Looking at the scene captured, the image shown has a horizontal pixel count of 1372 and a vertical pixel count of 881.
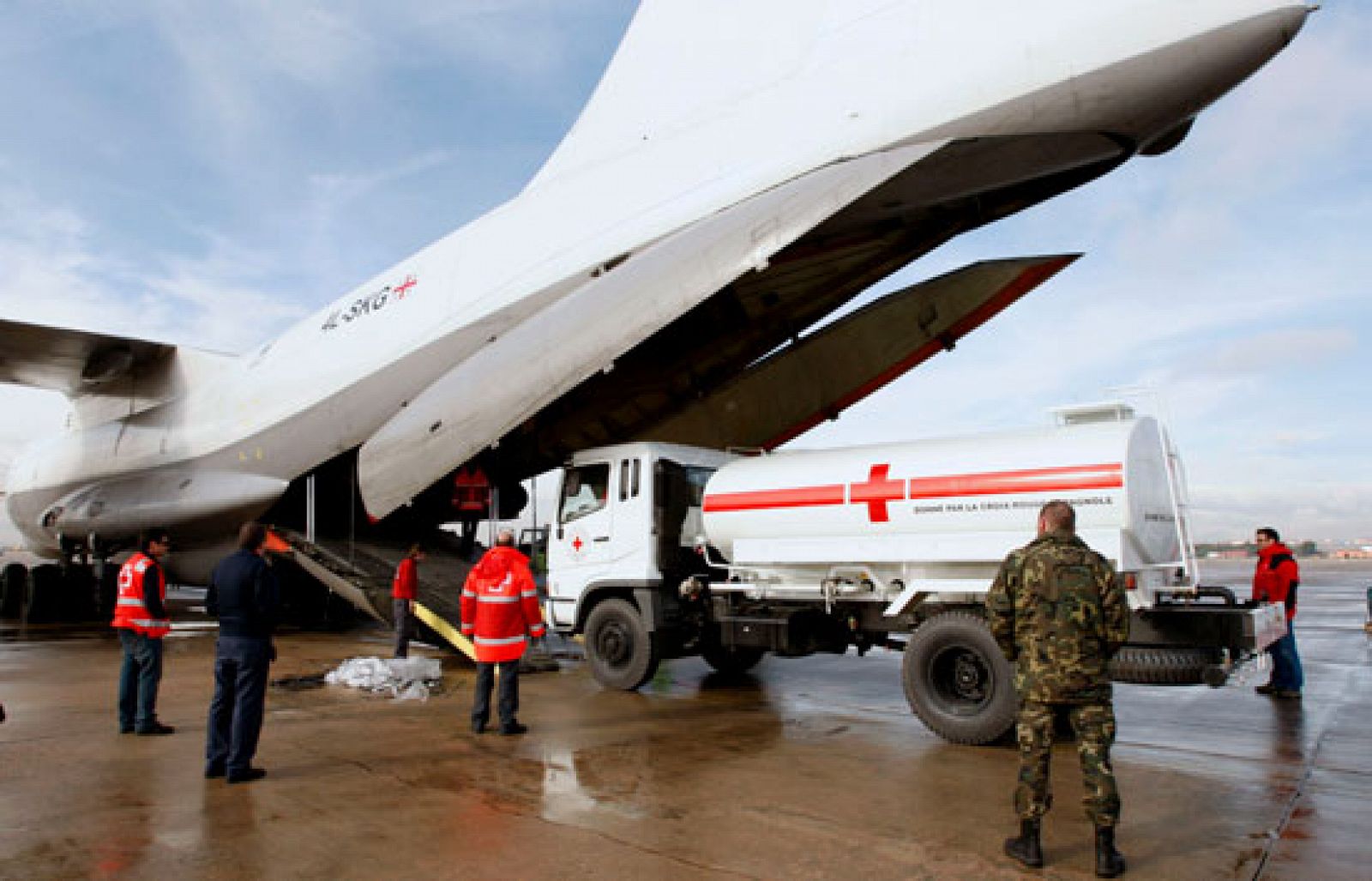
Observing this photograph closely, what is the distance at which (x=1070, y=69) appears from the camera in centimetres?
Result: 843

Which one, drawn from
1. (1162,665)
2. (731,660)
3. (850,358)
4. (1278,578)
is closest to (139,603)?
(731,660)

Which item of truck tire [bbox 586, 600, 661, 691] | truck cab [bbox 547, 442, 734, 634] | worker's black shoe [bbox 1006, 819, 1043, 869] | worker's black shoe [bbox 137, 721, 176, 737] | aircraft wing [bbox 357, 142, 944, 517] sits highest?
aircraft wing [bbox 357, 142, 944, 517]

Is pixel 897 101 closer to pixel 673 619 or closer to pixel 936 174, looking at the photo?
pixel 936 174

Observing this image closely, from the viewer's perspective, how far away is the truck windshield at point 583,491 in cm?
983

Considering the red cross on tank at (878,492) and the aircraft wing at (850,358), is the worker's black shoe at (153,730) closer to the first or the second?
the red cross on tank at (878,492)

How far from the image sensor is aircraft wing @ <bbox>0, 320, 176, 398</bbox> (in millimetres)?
15070

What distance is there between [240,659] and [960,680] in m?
5.11

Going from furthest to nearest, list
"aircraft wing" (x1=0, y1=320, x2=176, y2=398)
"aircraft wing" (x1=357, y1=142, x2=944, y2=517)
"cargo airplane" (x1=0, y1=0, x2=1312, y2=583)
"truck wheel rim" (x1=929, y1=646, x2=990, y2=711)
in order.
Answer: "aircraft wing" (x1=0, y1=320, x2=176, y2=398) < "aircraft wing" (x1=357, y1=142, x2=944, y2=517) < "cargo airplane" (x1=0, y1=0, x2=1312, y2=583) < "truck wheel rim" (x1=929, y1=646, x2=990, y2=711)

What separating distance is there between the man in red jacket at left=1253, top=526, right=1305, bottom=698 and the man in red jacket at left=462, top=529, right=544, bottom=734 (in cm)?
703

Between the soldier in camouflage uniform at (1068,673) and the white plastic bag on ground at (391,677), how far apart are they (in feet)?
20.6

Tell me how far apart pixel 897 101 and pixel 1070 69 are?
5.46 ft

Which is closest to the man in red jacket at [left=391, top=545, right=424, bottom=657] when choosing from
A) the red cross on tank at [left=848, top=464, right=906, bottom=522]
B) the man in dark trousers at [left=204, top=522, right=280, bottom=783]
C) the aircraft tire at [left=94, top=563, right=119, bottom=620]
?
the man in dark trousers at [left=204, top=522, right=280, bottom=783]

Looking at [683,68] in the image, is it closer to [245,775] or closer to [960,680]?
[960,680]

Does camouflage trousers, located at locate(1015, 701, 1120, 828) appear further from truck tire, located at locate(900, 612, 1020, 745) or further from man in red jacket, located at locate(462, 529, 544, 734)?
man in red jacket, located at locate(462, 529, 544, 734)
